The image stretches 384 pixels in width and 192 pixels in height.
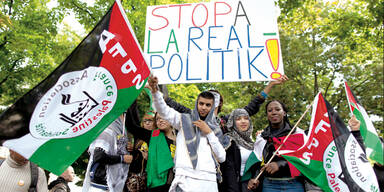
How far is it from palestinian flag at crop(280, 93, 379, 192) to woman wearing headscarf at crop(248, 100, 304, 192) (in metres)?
0.11

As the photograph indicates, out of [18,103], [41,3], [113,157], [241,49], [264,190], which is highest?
[41,3]

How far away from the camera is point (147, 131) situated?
4.00 m

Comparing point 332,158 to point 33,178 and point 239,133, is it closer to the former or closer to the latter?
point 239,133

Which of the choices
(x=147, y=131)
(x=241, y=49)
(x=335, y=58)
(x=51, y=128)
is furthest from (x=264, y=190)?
(x=335, y=58)

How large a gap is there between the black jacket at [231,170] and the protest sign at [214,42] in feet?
3.16

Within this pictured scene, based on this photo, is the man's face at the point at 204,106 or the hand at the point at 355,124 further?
the hand at the point at 355,124

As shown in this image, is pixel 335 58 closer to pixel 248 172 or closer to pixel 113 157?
pixel 248 172

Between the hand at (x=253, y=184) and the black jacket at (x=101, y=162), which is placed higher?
the black jacket at (x=101, y=162)

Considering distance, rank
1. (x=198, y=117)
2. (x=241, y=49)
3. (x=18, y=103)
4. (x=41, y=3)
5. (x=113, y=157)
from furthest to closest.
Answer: (x=41, y=3), (x=241, y=49), (x=113, y=157), (x=198, y=117), (x=18, y=103)

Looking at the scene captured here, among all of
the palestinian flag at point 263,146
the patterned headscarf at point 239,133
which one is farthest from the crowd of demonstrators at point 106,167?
the palestinian flag at point 263,146

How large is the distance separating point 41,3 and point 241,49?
9246 mm

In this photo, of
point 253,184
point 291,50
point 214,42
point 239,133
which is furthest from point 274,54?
point 291,50

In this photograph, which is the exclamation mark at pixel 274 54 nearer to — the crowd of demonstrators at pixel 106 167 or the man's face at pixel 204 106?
the man's face at pixel 204 106

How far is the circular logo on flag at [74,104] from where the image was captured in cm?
241
